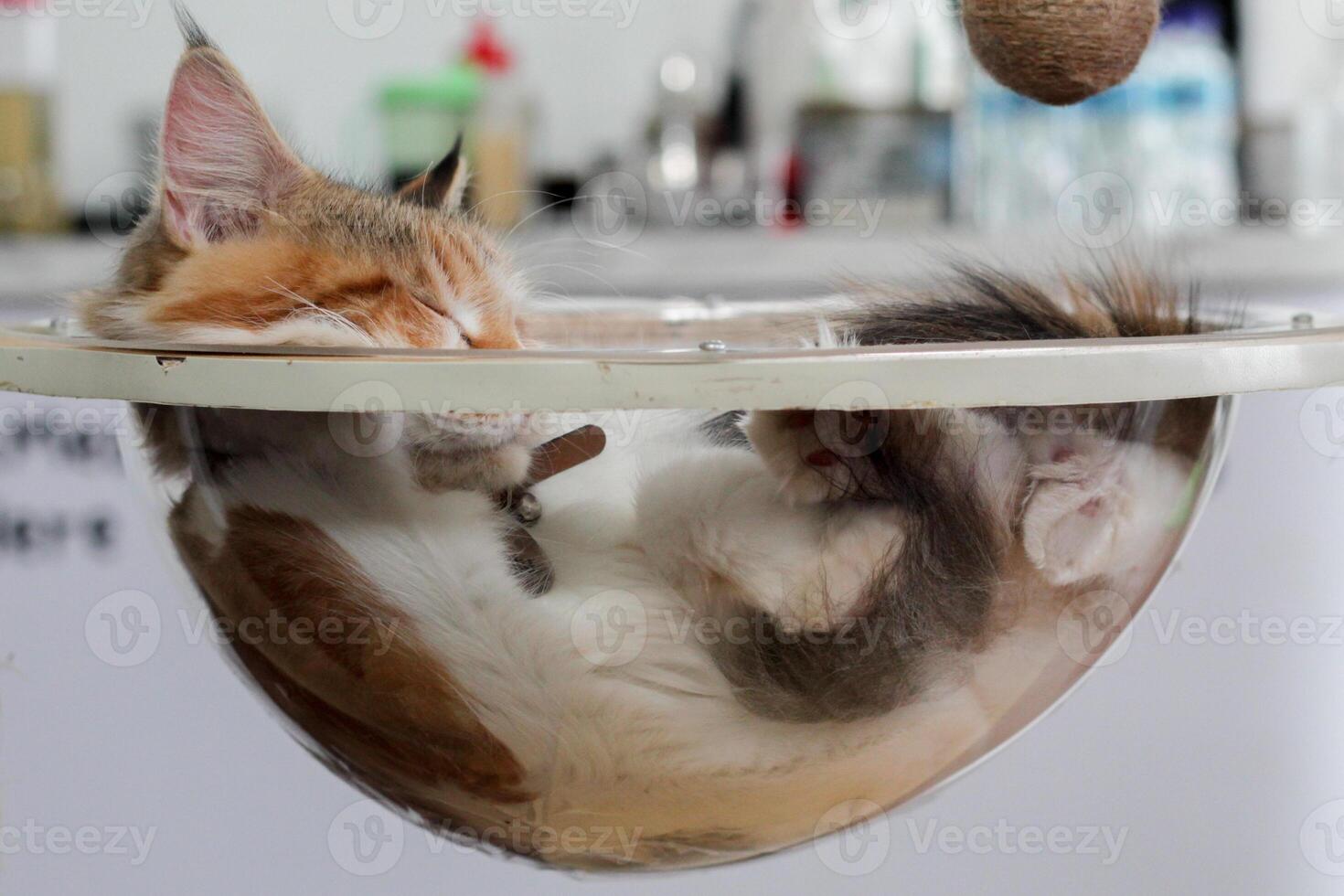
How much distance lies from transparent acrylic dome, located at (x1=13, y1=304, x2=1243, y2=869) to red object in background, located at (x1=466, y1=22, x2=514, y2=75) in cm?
119

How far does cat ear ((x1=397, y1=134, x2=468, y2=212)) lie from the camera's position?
442 mm

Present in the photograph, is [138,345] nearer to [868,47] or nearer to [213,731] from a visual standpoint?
[213,731]

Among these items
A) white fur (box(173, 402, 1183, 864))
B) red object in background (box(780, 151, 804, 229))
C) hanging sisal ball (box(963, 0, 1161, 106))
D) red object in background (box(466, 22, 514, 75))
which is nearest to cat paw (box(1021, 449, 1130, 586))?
white fur (box(173, 402, 1183, 864))

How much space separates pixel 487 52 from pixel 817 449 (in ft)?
4.10

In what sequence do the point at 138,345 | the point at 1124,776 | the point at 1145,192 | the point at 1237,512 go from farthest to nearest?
the point at 1145,192 < the point at 1237,512 < the point at 1124,776 < the point at 138,345

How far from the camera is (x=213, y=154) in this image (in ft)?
1.11

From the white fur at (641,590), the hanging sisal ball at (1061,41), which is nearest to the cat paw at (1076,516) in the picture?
the white fur at (641,590)

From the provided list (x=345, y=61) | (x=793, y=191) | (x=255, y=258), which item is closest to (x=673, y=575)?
(x=255, y=258)

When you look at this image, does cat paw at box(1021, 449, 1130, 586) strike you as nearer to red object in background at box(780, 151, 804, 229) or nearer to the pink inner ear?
the pink inner ear

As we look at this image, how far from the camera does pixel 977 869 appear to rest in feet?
2.19

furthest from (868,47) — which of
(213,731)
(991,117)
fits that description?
(213,731)

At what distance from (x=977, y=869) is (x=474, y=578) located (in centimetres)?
48

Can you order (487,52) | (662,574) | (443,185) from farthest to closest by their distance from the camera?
1. (487,52)
2. (443,185)
3. (662,574)

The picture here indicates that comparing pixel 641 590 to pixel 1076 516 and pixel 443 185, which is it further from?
pixel 443 185
